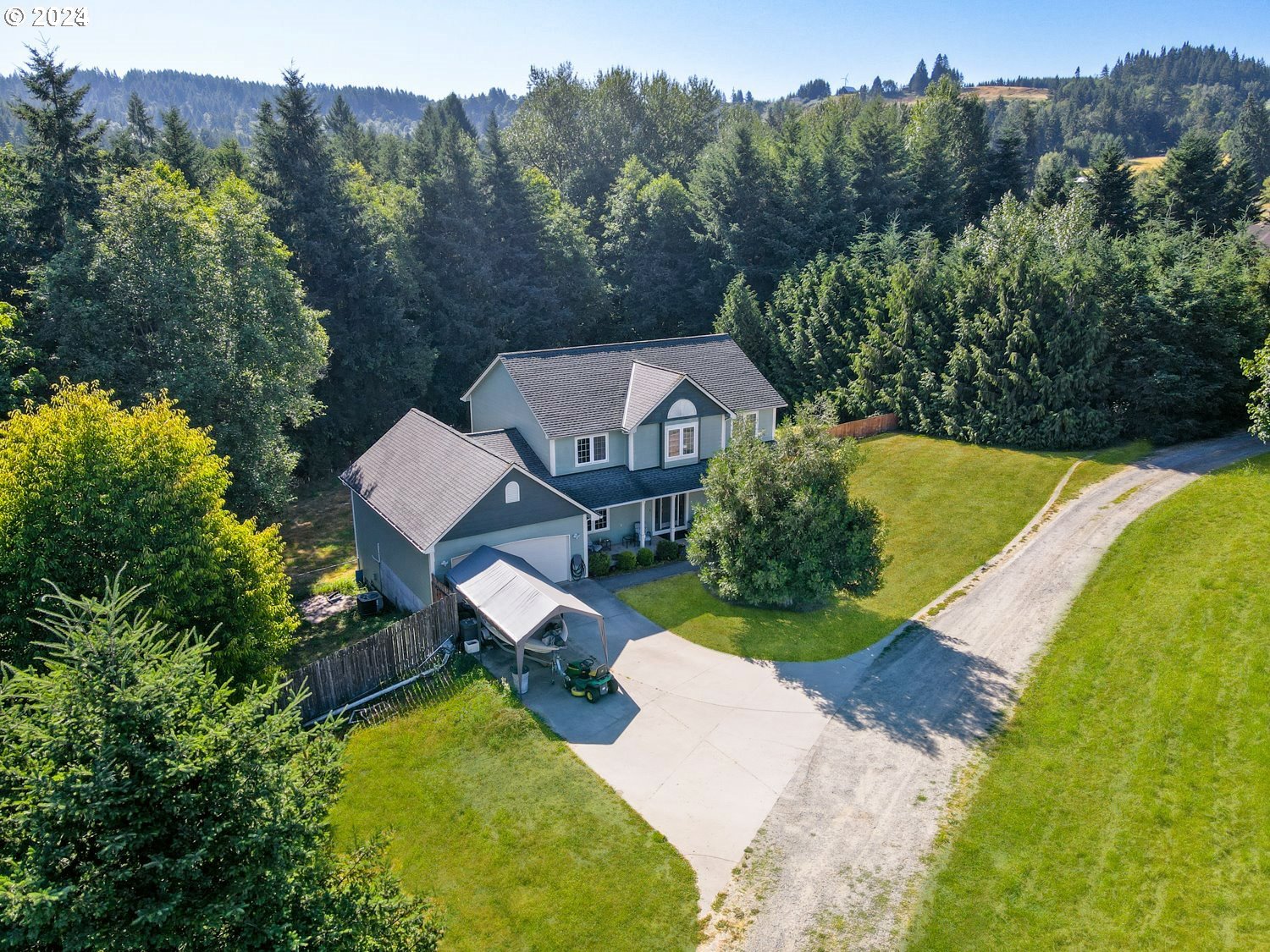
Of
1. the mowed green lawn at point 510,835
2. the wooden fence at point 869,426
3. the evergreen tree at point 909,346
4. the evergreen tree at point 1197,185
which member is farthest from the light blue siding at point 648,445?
the evergreen tree at point 1197,185

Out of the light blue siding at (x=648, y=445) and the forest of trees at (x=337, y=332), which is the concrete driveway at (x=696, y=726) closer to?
the forest of trees at (x=337, y=332)

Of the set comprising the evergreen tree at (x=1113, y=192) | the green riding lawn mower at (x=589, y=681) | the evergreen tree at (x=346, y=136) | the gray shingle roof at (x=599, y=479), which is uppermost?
the evergreen tree at (x=346, y=136)

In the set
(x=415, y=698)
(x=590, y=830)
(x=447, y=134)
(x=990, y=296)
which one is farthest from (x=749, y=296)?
(x=590, y=830)

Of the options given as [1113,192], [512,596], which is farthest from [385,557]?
[1113,192]

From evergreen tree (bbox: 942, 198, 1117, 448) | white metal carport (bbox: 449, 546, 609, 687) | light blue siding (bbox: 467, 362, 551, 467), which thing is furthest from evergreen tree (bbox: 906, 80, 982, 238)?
white metal carport (bbox: 449, 546, 609, 687)

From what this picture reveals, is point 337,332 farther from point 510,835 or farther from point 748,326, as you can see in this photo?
point 510,835
